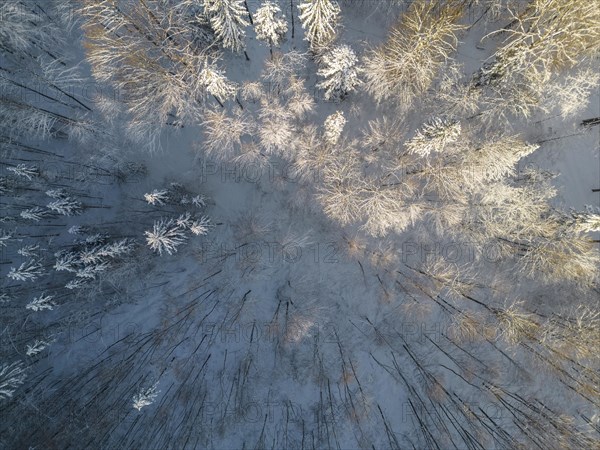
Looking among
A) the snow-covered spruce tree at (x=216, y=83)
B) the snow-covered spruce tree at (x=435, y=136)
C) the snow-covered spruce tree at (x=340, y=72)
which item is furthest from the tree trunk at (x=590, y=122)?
the snow-covered spruce tree at (x=216, y=83)

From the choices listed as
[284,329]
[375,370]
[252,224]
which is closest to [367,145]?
[252,224]

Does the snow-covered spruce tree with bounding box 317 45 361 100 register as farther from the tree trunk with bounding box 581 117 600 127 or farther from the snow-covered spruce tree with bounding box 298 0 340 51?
the tree trunk with bounding box 581 117 600 127

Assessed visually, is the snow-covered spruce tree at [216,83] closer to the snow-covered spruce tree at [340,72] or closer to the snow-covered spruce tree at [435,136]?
the snow-covered spruce tree at [340,72]

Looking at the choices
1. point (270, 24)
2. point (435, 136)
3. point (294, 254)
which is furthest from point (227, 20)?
point (294, 254)

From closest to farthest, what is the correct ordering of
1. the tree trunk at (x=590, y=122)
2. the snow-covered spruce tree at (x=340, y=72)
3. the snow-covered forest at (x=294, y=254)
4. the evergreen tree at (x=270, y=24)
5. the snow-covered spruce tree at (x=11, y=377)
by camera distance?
the evergreen tree at (x=270, y=24)
the snow-covered spruce tree at (x=340, y=72)
the snow-covered spruce tree at (x=11, y=377)
the snow-covered forest at (x=294, y=254)
the tree trunk at (x=590, y=122)

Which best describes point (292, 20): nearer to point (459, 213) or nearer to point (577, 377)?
point (459, 213)

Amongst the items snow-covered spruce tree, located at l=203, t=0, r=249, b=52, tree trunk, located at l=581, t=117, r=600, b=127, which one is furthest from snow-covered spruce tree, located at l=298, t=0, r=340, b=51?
tree trunk, located at l=581, t=117, r=600, b=127
